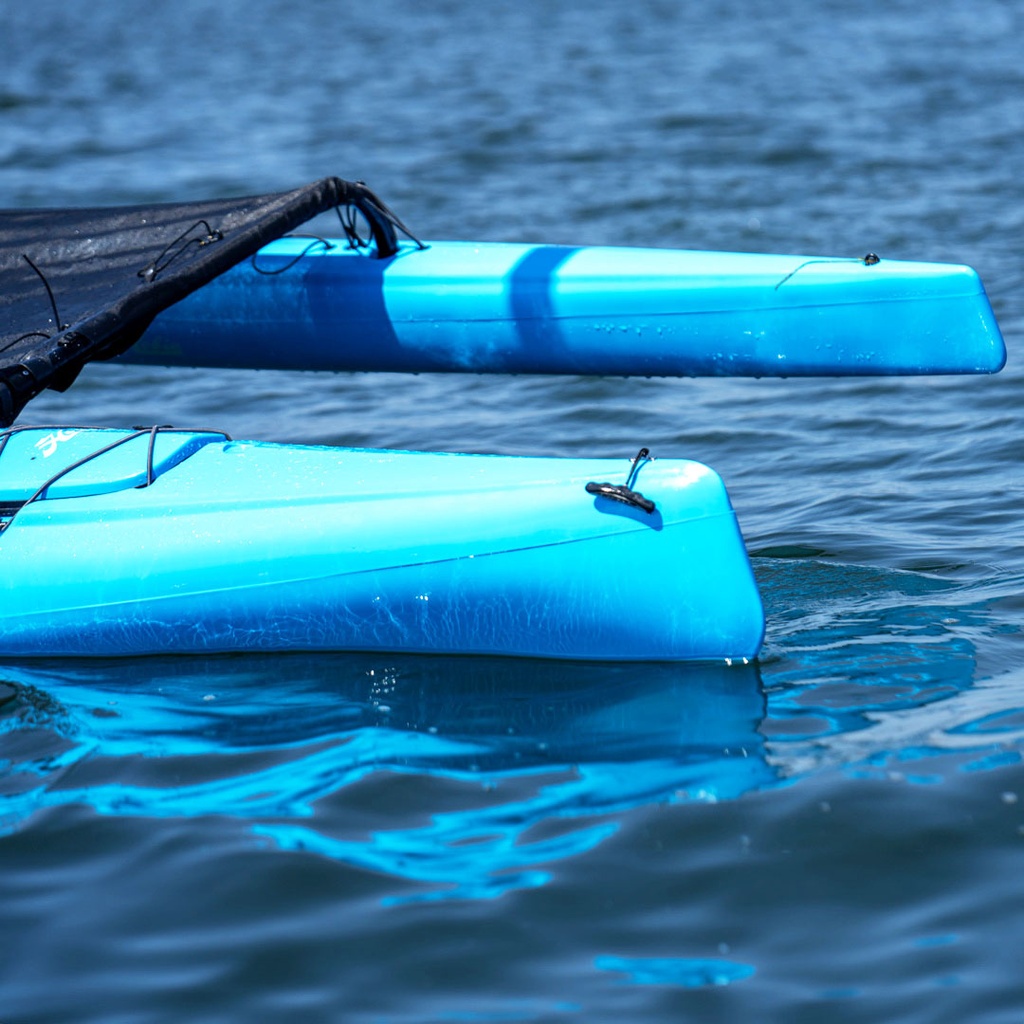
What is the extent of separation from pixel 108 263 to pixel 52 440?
97 cm

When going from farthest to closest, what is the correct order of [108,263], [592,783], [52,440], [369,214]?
[369,214] → [108,263] → [52,440] → [592,783]

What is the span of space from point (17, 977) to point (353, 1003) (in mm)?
578

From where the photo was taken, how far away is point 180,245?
4.74m

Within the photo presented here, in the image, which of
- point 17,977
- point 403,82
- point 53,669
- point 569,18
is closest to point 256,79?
point 403,82

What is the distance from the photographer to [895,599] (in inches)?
153

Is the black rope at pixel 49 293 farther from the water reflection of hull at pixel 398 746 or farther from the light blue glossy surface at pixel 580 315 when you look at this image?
the water reflection of hull at pixel 398 746

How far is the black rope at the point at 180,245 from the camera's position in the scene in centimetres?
455

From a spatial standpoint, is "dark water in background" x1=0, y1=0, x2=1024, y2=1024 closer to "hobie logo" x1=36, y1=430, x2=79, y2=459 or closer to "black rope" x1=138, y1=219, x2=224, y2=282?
"hobie logo" x1=36, y1=430, x2=79, y2=459

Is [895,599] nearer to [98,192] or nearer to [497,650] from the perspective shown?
[497,650]

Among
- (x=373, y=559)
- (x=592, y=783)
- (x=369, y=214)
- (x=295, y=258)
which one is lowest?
(x=592, y=783)

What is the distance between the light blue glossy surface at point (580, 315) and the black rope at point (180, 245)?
0.47 m

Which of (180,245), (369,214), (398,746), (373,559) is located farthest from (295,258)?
(398,746)

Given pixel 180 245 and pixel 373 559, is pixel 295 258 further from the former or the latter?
pixel 373 559

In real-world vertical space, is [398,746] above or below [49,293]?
below
